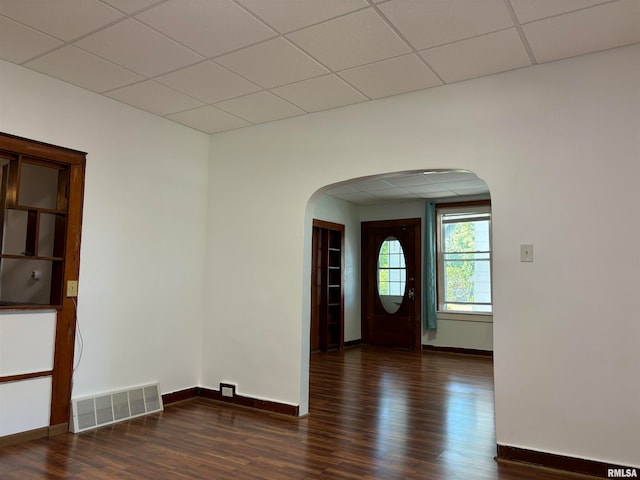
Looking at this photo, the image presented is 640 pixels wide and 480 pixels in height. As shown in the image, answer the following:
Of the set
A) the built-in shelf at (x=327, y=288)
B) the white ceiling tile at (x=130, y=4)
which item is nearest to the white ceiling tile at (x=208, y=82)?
the white ceiling tile at (x=130, y=4)

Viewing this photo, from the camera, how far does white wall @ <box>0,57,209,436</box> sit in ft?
12.4

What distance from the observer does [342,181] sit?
4.24 meters

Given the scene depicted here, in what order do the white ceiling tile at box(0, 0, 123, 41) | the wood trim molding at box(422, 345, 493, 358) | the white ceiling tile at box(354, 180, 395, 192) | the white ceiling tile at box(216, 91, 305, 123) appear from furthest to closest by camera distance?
the wood trim molding at box(422, 345, 493, 358), the white ceiling tile at box(354, 180, 395, 192), the white ceiling tile at box(216, 91, 305, 123), the white ceiling tile at box(0, 0, 123, 41)

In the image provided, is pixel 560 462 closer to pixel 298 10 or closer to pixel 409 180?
pixel 298 10

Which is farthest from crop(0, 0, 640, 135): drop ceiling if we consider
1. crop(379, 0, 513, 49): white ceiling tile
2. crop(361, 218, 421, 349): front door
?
crop(361, 218, 421, 349): front door

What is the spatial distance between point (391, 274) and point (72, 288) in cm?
605

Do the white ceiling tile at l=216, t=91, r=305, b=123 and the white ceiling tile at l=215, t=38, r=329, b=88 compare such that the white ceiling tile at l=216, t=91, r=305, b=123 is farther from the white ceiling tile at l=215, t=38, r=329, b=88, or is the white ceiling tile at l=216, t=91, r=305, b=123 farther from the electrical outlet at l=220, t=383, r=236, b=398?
the electrical outlet at l=220, t=383, r=236, b=398

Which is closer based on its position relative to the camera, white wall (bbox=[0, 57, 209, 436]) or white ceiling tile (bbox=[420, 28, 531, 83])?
white ceiling tile (bbox=[420, 28, 531, 83])

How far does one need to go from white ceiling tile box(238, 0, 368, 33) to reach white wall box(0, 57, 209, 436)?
2.05 m

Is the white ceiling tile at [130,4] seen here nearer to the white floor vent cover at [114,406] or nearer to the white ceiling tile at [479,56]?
the white ceiling tile at [479,56]

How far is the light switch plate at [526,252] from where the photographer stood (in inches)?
130

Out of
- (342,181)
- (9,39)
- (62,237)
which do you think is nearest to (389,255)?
(342,181)

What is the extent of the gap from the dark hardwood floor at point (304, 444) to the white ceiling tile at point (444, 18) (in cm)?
281

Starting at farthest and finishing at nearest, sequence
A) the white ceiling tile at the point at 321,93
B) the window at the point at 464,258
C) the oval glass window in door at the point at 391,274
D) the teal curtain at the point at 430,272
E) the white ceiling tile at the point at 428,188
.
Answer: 1. the oval glass window in door at the point at 391,274
2. the teal curtain at the point at 430,272
3. the window at the point at 464,258
4. the white ceiling tile at the point at 428,188
5. the white ceiling tile at the point at 321,93
